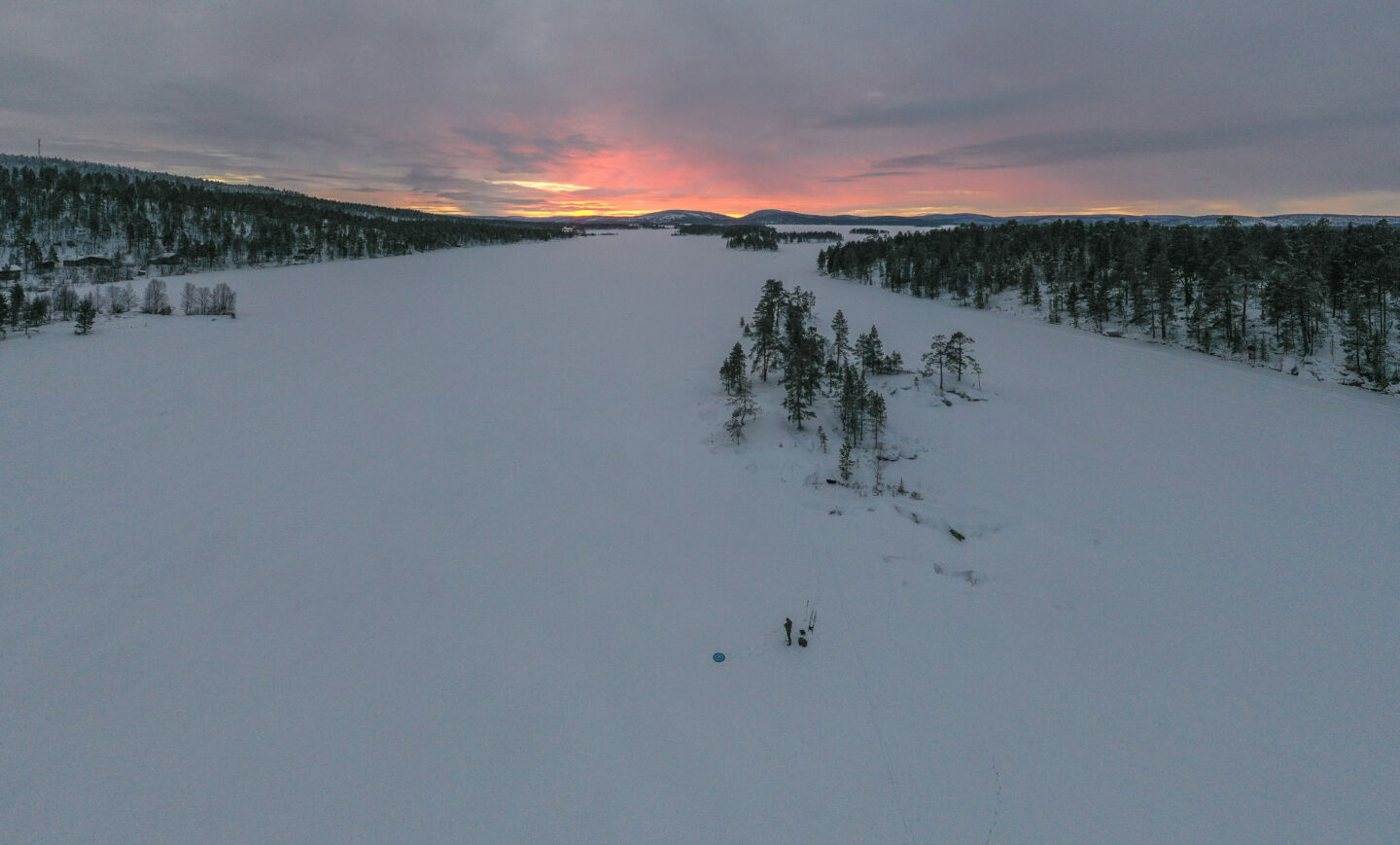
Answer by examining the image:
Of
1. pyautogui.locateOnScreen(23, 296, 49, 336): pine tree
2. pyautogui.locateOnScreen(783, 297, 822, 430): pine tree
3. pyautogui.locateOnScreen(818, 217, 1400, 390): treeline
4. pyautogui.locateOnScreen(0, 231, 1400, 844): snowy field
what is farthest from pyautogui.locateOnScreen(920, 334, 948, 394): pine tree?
pyautogui.locateOnScreen(23, 296, 49, 336): pine tree

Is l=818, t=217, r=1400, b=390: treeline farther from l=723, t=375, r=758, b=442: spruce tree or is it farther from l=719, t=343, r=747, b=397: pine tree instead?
l=719, t=343, r=747, b=397: pine tree

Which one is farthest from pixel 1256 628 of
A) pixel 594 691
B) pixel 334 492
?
pixel 334 492

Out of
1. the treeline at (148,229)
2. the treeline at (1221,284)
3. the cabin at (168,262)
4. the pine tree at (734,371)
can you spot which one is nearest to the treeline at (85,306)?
the cabin at (168,262)

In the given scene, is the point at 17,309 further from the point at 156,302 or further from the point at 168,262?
the point at 168,262

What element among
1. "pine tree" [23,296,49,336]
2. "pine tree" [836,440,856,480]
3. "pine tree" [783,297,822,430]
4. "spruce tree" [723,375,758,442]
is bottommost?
"pine tree" [836,440,856,480]

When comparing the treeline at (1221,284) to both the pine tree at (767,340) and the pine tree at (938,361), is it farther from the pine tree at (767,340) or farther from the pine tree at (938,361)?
the pine tree at (767,340)
